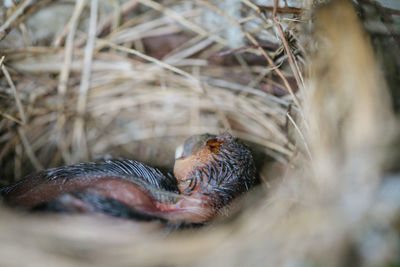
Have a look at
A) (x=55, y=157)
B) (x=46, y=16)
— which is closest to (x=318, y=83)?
(x=55, y=157)

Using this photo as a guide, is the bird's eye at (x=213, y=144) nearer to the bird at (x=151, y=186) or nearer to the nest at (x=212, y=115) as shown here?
the bird at (x=151, y=186)

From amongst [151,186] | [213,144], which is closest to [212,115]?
[213,144]

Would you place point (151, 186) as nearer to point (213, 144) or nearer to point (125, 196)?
point (125, 196)

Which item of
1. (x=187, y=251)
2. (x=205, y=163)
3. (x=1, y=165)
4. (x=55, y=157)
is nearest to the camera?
(x=187, y=251)

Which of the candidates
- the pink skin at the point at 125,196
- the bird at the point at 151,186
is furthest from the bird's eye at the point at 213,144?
the pink skin at the point at 125,196

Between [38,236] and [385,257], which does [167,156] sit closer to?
[38,236]

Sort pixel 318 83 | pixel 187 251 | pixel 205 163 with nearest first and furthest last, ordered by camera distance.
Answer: pixel 187 251, pixel 318 83, pixel 205 163
